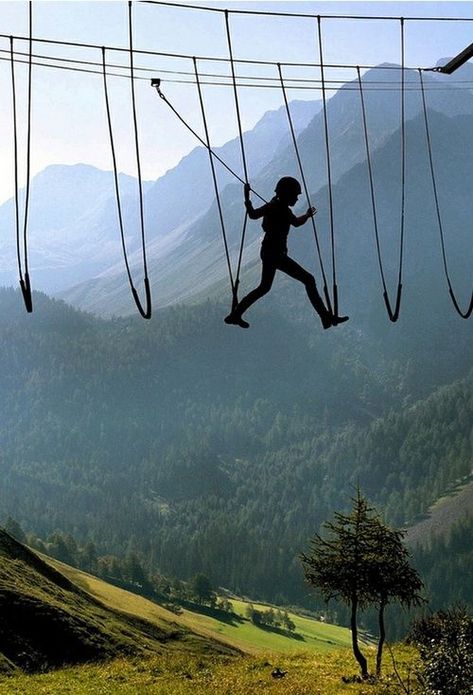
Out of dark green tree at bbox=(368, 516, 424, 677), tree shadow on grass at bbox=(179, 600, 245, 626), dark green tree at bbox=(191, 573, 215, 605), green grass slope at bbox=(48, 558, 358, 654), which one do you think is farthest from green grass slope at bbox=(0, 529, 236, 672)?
dark green tree at bbox=(191, 573, 215, 605)

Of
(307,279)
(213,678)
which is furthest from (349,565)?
(307,279)

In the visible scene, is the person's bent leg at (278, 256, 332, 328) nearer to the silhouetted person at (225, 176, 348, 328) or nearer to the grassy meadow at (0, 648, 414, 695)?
the silhouetted person at (225, 176, 348, 328)

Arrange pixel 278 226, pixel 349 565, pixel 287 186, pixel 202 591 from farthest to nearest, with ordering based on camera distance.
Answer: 1. pixel 202 591
2. pixel 349 565
3. pixel 278 226
4. pixel 287 186

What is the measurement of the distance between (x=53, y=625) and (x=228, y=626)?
266ft

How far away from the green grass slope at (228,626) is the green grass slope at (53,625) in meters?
6.24

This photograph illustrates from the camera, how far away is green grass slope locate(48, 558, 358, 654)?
82438mm

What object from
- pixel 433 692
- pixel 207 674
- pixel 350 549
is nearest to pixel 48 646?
pixel 207 674

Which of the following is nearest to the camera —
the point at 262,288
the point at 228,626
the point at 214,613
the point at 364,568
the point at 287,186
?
the point at 287,186

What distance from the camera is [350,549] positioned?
1302 inches

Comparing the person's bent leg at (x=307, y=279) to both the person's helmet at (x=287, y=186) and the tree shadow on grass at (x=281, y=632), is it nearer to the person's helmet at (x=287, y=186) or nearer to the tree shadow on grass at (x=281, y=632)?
the person's helmet at (x=287, y=186)

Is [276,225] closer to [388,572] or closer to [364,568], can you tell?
[364,568]

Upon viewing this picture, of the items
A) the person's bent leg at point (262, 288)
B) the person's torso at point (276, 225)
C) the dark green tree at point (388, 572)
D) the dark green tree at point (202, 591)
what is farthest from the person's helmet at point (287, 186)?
the dark green tree at point (202, 591)

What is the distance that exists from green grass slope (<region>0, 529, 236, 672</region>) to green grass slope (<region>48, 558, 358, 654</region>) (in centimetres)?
→ 624

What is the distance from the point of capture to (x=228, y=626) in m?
128
